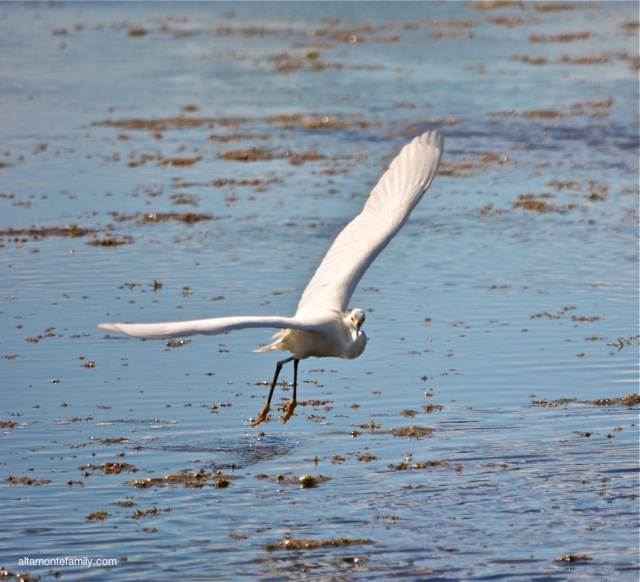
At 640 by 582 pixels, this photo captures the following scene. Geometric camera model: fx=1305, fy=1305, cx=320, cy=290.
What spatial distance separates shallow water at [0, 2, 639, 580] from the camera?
29.0ft

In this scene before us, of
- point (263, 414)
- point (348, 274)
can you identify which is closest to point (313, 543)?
point (263, 414)

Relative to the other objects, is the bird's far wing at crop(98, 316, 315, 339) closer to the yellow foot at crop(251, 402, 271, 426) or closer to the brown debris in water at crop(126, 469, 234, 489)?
the brown debris in water at crop(126, 469, 234, 489)

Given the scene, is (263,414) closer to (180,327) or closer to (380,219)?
(380,219)

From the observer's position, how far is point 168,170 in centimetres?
2378

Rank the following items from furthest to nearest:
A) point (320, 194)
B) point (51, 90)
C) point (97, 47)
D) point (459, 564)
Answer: point (97, 47), point (51, 90), point (320, 194), point (459, 564)

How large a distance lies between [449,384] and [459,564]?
385cm

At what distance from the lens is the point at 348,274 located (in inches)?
423

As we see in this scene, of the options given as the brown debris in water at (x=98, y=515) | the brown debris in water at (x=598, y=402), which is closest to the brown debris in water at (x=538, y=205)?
the brown debris in water at (x=598, y=402)

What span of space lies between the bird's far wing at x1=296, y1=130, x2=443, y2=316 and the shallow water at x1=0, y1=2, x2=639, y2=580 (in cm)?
127

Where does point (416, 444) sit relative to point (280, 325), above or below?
below

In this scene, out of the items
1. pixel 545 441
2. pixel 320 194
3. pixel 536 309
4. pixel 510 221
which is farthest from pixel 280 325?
pixel 320 194

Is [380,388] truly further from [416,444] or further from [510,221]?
[510,221]

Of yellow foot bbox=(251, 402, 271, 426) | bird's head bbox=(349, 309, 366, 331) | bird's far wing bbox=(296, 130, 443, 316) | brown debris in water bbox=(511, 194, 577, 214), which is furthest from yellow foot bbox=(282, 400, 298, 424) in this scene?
brown debris in water bbox=(511, 194, 577, 214)

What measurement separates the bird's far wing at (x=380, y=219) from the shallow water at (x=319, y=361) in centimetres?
127
